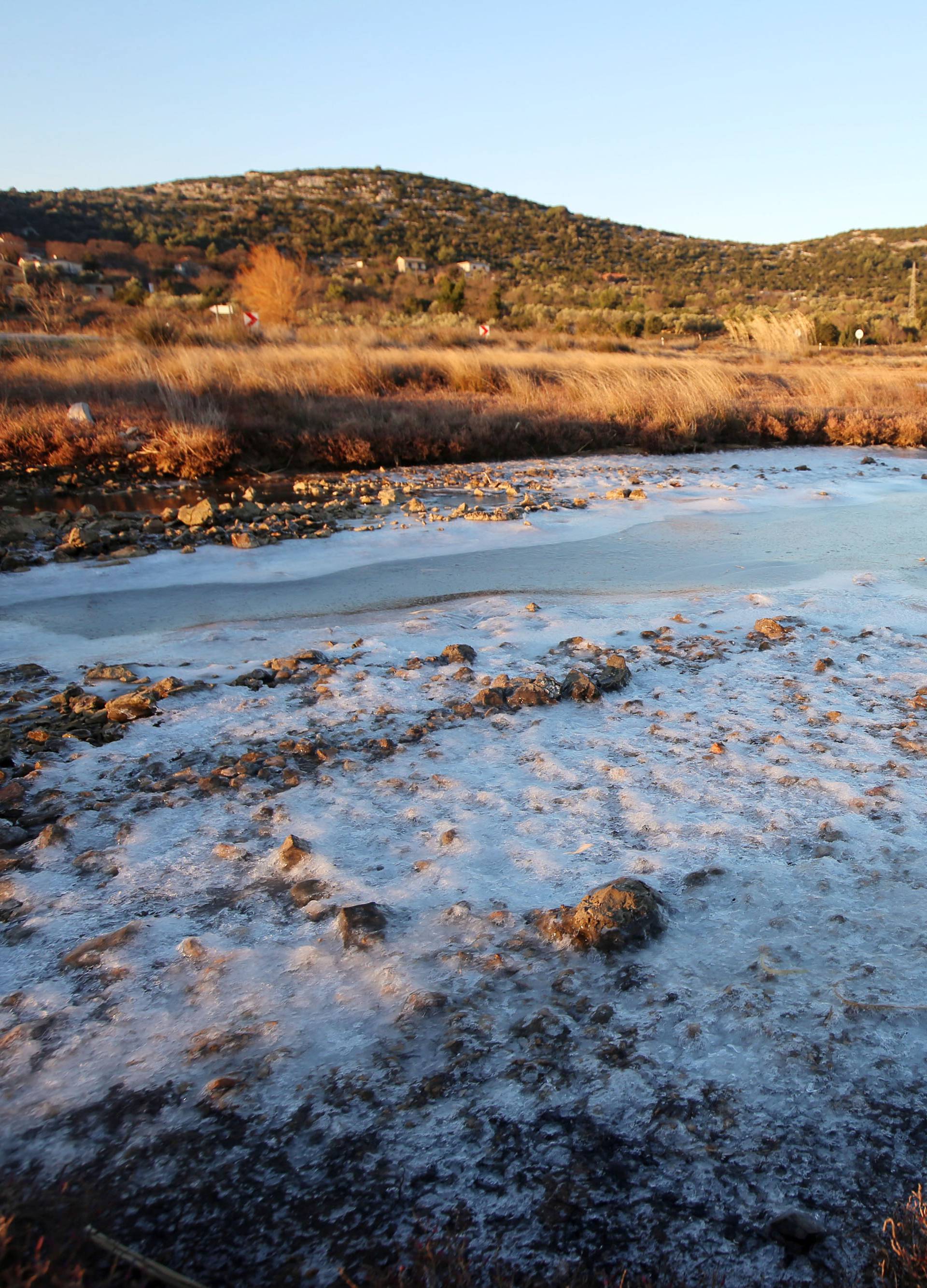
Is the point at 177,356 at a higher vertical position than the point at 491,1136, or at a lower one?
higher

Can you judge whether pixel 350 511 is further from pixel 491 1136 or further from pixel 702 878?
pixel 491 1136

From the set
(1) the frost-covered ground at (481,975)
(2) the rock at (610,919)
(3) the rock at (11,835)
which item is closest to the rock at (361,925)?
(1) the frost-covered ground at (481,975)

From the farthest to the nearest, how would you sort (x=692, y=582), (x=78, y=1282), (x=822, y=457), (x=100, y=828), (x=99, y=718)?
(x=822, y=457), (x=692, y=582), (x=99, y=718), (x=100, y=828), (x=78, y=1282)

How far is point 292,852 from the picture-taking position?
235cm

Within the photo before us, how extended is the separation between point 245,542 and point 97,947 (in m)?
4.71

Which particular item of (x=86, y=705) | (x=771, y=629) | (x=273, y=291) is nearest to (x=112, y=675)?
(x=86, y=705)

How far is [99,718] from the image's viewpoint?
10.6ft

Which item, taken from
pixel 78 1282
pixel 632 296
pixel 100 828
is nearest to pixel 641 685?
pixel 100 828

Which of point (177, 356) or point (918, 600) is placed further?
point (177, 356)

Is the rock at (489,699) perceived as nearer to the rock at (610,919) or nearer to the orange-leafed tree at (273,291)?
the rock at (610,919)

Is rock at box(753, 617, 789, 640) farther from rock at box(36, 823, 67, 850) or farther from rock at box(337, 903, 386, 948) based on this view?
rock at box(36, 823, 67, 850)

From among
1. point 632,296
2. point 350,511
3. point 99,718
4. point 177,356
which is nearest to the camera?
point 99,718

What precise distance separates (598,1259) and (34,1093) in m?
1.11

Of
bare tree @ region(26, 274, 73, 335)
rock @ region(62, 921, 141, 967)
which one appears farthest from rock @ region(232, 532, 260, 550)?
bare tree @ region(26, 274, 73, 335)
